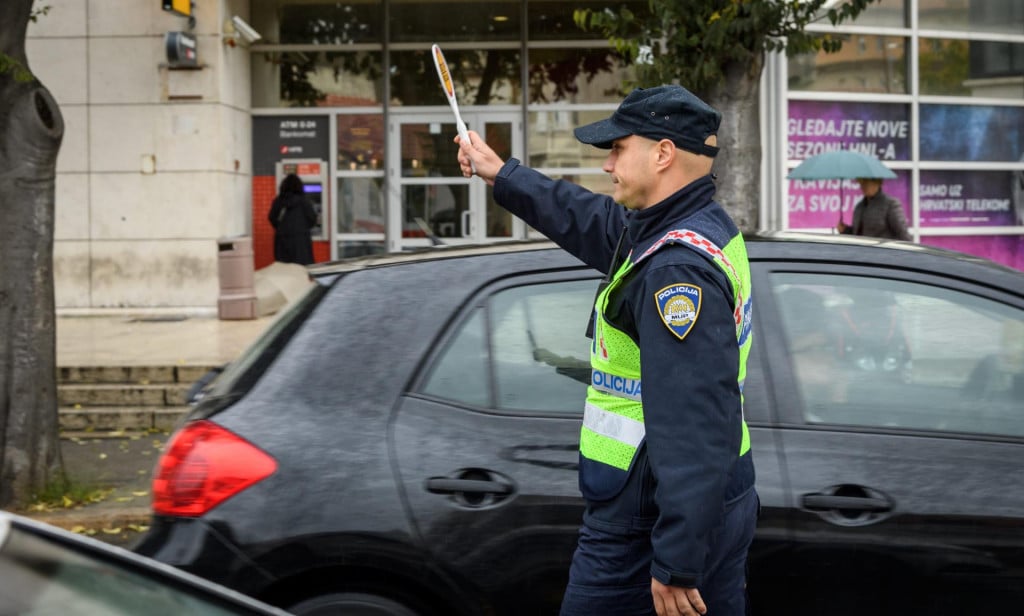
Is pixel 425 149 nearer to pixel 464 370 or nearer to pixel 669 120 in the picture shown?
pixel 464 370

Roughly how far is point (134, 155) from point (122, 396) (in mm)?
5083

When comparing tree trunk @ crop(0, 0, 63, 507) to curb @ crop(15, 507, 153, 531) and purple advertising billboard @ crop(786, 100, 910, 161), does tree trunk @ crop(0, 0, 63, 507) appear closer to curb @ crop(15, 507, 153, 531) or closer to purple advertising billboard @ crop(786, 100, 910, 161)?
curb @ crop(15, 507, 153, 531)

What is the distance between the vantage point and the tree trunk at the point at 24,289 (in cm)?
735

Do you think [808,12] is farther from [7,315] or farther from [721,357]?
[721,357]

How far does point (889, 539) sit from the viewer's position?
3332 millimetres

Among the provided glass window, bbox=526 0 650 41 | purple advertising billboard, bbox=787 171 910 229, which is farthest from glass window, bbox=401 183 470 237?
purple advertising billboard, bbox=787 171 910 229

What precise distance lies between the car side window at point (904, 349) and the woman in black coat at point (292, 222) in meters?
11.7

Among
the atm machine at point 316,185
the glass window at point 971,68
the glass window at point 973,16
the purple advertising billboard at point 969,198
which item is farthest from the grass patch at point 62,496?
the glass window at point 973,16

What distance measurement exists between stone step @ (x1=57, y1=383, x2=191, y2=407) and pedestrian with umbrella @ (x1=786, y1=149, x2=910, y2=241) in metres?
5.82

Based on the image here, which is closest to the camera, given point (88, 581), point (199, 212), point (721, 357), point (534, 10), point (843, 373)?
point (88, 581)

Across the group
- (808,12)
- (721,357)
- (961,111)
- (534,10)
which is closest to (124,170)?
(534,10)

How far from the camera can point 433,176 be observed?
1581 centimetres

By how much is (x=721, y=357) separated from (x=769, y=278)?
1.16 meters

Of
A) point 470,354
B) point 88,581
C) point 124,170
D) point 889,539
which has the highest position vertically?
point 124,170
